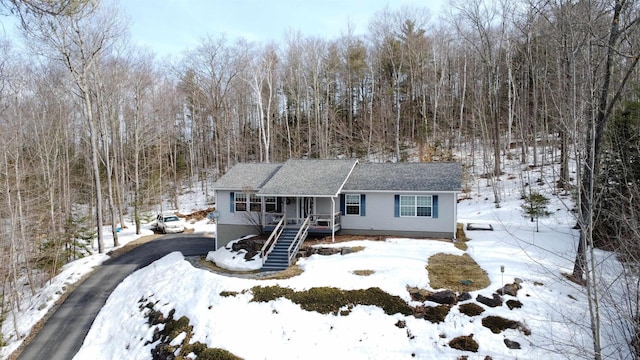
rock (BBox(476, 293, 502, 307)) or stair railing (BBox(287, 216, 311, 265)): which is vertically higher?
stair railing (BBox(287, 216, 311, 265))

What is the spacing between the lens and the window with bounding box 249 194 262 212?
2031cm

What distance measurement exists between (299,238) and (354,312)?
21.2 ft

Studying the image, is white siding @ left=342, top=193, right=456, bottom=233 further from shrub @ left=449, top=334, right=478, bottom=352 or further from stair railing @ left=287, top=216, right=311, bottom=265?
shrub @ left=449, top=334, right=478, bottom=352

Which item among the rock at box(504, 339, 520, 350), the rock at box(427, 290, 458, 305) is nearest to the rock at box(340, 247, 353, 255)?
the rock at box(427, 290, 458, 305)

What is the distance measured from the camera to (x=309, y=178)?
19953 mm

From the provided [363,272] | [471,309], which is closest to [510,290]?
[471,309]

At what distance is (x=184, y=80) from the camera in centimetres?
4122

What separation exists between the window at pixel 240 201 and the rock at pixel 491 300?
12.7 meters

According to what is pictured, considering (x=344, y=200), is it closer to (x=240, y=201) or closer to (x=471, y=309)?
(x=240, y=201)

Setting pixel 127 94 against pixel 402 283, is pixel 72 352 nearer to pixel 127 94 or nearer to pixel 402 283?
pixel 402 283

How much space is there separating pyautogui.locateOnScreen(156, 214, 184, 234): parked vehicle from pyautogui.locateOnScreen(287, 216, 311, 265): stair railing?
41.4 ft

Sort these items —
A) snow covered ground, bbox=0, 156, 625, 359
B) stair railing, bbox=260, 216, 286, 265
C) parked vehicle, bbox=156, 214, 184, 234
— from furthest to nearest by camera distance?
parked vehicle, bbox=156, 214, 184, 234 < stair railing, bbox=260, 216, 286, 265 < snow covered ground, bbox=0, 156, 625, 359

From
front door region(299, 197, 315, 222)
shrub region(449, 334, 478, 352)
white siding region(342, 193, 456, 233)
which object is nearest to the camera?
shrub region(449, 334, 478, 352)

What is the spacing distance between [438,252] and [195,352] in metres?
10.0
